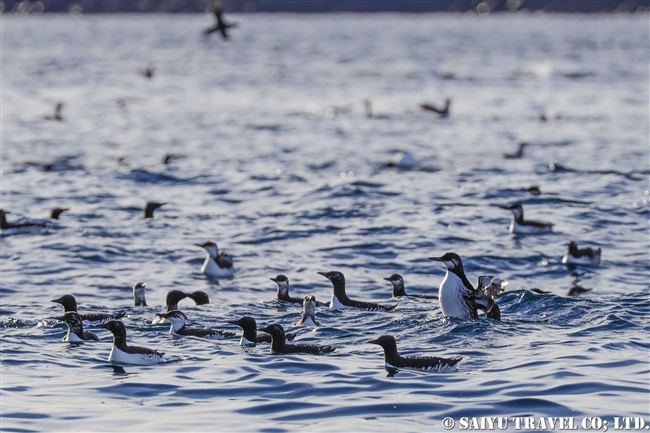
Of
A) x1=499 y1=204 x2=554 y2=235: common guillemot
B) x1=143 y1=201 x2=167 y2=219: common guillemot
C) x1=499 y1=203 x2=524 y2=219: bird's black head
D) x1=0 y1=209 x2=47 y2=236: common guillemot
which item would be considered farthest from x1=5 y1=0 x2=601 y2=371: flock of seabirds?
x1=0 y1=209 x2=47 y2=236: common guillemot

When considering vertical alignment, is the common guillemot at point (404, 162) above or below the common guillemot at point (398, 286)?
above

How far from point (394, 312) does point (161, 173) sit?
15583 mm

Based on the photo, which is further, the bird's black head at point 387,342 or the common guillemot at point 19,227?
the common guillemot at point 19,227

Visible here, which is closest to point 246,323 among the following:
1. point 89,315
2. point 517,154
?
point 89,315

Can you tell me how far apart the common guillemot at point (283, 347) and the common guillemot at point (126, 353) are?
1.53 metres

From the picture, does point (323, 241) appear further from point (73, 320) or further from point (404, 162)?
point (404, 162)

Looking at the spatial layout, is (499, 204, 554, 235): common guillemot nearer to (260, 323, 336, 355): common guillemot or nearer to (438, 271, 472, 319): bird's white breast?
(438, 271, 472, 319): bird's white breast

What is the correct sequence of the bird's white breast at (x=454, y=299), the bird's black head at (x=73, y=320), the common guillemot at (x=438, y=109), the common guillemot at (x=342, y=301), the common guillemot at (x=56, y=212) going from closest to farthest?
the bird's black head at (x=73, y=320) < the bird's white breast at (x=454, y=299) < the common guillemot at (x=342, y=301) < the common guillemot at (x=56, y=212) < the common guillemot at (x=438, y=109)

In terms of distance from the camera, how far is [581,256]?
20484 millimetres

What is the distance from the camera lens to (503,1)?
192 metres

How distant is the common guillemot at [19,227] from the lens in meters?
23.2

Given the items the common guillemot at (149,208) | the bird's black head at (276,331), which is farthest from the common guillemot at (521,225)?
the bird's black head at (276,331)

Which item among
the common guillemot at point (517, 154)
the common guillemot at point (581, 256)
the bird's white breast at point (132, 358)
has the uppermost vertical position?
the common guillemot at point (517, 154)

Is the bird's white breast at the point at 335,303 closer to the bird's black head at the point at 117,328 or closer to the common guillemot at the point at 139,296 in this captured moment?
the common guillemot at the point at 139,296
